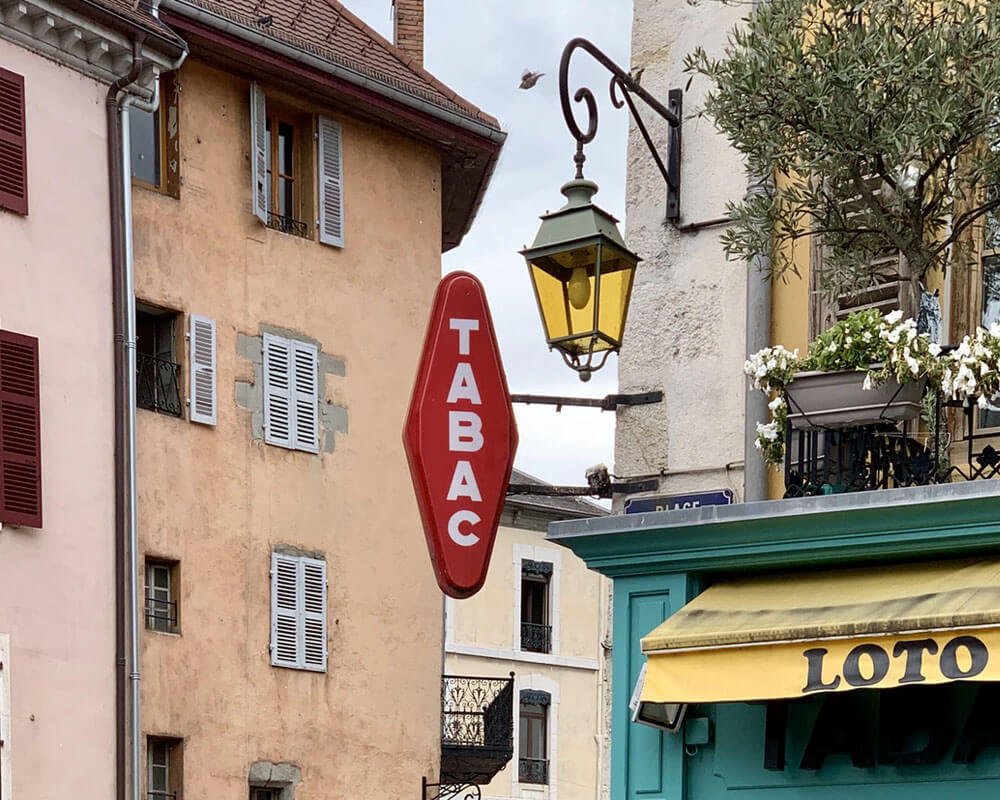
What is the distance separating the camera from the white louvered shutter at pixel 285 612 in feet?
Answer: 72.6

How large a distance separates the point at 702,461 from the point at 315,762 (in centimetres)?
1228

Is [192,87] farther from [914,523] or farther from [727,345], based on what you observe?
[914,523]

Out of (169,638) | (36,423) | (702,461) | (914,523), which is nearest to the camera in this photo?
(914,523)

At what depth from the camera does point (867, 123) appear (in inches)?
361

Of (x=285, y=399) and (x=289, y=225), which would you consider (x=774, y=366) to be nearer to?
(x=285, y=399)

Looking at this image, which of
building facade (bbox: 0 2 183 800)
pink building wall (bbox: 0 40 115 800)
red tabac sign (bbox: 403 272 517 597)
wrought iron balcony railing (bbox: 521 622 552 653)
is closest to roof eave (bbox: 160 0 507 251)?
building facade (bbox: 0 2 183 800)

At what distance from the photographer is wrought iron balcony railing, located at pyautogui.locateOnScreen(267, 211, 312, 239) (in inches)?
913

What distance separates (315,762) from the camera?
2233 centimetres

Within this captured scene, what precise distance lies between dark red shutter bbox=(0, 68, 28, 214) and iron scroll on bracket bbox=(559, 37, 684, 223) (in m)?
9.01

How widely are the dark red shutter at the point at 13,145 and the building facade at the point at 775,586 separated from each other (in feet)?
30.7

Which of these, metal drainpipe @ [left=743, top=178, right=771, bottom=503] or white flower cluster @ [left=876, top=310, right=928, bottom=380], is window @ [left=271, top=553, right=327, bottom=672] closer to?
metal drainpipe @ [left=743, top=178, right=771, bottom=503]

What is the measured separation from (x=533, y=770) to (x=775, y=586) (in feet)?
102

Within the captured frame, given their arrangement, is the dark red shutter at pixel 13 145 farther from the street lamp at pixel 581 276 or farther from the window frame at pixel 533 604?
the window frame at pixel 533 604

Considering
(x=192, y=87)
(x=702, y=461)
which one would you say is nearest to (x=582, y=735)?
(x=192, y=87)
